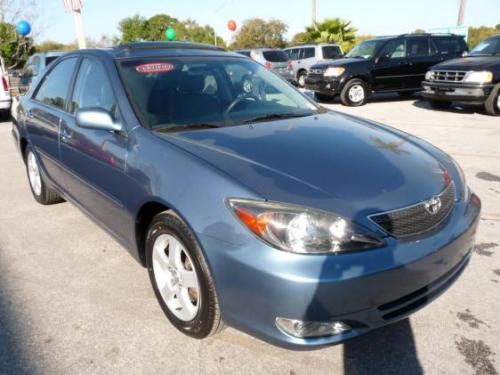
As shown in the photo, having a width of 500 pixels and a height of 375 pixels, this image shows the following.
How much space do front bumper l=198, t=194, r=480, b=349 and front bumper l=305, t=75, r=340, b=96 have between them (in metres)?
10.2

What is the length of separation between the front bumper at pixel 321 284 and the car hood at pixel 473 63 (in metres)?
8.56

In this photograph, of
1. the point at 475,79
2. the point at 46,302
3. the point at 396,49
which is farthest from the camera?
the point at 396,49

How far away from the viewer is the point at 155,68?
9.97ft

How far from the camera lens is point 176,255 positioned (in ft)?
7.83

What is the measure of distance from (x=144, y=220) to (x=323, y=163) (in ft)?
3.74

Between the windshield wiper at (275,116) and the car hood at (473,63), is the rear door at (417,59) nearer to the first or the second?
the car hood at (473,63)

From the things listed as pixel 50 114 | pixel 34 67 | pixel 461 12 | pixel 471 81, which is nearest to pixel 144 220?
pixel 50 114

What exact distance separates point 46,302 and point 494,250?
132 inches

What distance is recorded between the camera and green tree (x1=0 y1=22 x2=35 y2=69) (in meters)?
22.0

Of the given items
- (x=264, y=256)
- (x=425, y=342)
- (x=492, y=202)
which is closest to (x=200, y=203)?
(x=264, y=256)

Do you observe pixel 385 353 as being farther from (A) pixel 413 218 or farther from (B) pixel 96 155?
(B) pixel 96 155

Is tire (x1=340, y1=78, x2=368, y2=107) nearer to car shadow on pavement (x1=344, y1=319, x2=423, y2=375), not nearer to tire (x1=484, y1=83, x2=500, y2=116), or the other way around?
tire (x1=484, y1=83, x2=500, y2=116)

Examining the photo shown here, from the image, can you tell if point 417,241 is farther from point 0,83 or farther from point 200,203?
point 0,83

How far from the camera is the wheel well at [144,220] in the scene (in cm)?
247
